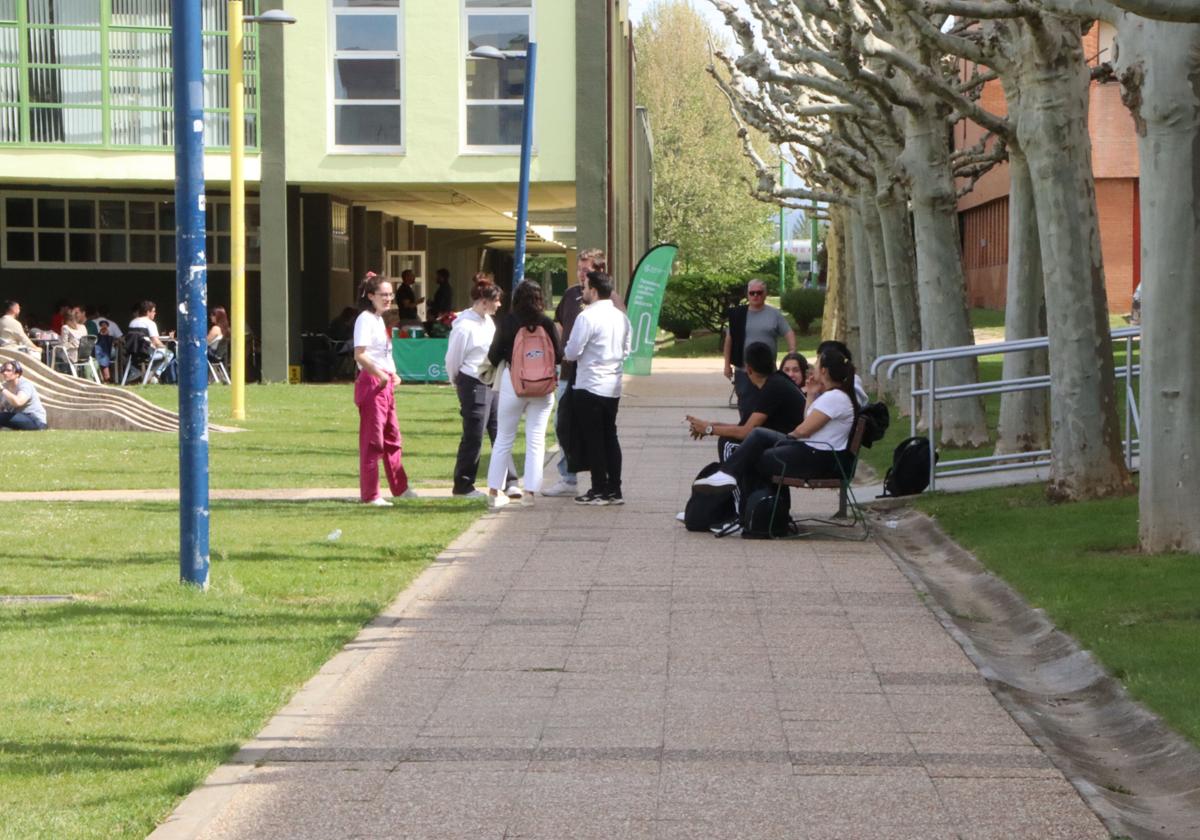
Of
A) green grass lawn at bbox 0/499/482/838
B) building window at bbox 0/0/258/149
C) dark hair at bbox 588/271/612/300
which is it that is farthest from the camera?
building window at bbox 0/0/258/149

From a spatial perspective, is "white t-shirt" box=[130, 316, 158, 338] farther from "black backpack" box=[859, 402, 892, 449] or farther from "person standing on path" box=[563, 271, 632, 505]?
"black backpack" box=[859, 402, 892, 449]

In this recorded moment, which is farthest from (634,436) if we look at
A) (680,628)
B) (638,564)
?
(680,628)

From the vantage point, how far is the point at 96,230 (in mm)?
39094

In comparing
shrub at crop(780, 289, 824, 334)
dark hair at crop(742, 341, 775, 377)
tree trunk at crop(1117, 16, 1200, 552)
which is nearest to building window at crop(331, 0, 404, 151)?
shrub at crop(780, 289, 824, 334)

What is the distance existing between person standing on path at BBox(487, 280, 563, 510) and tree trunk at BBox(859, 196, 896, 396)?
36.2 ft

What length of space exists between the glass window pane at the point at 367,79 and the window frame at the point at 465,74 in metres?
1.18

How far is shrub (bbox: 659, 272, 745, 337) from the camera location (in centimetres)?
5372

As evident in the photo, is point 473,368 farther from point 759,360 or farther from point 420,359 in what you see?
point 420,359

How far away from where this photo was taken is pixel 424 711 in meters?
7.31

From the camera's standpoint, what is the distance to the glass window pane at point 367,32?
3494cm

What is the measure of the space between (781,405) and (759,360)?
387 mm

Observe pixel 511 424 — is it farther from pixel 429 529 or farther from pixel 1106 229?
pixel 1106 229

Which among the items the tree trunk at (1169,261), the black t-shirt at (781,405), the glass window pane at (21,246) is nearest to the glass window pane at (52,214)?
the glass window pane at (21,246)

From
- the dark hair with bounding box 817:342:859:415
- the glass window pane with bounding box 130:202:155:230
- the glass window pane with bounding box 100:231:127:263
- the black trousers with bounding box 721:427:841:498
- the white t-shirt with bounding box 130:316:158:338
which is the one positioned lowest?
the black trousers with bounding box 721:427:841:498
